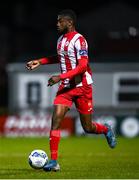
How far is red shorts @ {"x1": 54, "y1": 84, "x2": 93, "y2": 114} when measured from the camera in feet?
49.3

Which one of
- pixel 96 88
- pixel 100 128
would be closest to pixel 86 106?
pixel 100 128

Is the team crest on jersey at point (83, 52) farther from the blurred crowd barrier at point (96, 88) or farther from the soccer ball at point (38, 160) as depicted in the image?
the blurred crowd barrier at point (96, 88)

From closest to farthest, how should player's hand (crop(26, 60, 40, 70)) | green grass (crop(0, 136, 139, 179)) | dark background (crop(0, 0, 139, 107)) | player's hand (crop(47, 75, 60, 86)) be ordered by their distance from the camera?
green grass (crop(0, 136, 139, 179)) → player's hand (crop(47, 75, 60, 86)) → player's hand (crop(26, 60, 40, 70)) → dark background (crop(0, 0, 139, 107))

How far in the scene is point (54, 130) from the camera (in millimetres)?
14773

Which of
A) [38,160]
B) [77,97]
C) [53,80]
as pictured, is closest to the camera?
[53,80]

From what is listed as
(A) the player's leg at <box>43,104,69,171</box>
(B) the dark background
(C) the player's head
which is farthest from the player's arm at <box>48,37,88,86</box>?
(B) the dark background

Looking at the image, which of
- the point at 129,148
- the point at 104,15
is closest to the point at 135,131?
the point at 129,148

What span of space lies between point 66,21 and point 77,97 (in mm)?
1261

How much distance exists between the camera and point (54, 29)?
2206 inches

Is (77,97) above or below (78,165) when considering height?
above

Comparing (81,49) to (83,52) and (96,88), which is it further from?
(96,88)

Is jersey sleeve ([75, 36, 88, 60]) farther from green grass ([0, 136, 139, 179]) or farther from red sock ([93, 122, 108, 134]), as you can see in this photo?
green grass ([0, 136, 139, 179])

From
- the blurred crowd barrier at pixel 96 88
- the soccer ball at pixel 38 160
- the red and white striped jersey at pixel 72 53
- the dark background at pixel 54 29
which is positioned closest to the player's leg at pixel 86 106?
the red and white striped jersey at pixel 72 53

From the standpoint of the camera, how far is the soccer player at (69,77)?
14.7m
